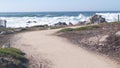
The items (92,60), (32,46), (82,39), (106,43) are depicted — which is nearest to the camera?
(92,60)

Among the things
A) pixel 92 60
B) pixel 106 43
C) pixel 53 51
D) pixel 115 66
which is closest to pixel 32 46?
pixel 53 51

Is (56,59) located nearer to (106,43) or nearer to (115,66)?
(115,66)

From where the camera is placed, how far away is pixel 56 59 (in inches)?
747

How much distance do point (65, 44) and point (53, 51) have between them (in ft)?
11.2

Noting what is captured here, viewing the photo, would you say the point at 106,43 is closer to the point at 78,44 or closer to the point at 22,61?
the point at 78,44

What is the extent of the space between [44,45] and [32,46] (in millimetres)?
878

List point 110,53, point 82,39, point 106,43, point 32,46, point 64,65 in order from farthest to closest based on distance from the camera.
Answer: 1. point 82,39
2. point 32,46
3. point 106,43
4. point 110,53
5. point 64,65

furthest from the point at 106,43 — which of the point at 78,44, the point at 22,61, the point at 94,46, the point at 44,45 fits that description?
the point at 22,61

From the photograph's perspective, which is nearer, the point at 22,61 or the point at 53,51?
the point at 22,61

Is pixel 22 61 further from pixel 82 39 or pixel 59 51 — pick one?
pixel 82 39

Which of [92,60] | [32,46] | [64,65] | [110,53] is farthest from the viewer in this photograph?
[32,46]

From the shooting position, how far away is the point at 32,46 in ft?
79.6

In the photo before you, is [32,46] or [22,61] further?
[32,46]

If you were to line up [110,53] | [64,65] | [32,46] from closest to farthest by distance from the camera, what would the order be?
[64,65] → [110,53] → [32,46]
